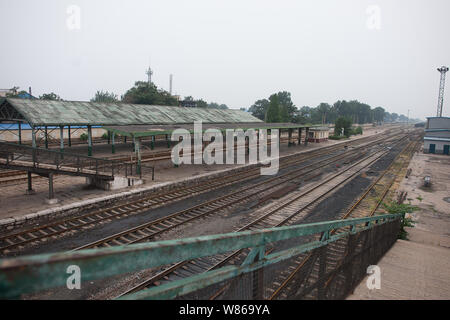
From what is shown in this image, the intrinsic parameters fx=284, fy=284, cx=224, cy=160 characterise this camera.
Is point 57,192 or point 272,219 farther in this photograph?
point 57,192

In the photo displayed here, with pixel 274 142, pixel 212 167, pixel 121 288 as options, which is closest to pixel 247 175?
pixel 212 167

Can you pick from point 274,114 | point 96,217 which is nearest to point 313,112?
point 274,114

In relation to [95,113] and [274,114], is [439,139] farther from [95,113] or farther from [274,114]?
[95,113]

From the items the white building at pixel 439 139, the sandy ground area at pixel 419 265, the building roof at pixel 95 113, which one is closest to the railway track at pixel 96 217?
the sandy ground area at pixel 419 265

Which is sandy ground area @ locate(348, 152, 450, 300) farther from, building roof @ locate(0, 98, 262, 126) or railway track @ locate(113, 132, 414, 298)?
building roof @ locate(0, 98, 262, 126)

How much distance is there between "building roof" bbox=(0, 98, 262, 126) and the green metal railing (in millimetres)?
22962

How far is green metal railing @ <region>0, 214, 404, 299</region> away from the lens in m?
1.28

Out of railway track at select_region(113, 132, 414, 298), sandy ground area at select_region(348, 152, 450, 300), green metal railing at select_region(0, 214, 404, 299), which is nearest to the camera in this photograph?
green metal railing at select_region(0, 214, 404, 299)

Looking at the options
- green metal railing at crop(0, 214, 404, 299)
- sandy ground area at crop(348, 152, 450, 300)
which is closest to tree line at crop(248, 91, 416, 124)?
sandy ground area at crop(348, 152, 450, 300)

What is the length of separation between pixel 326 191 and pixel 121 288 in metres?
14.2

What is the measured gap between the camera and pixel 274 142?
43594mm

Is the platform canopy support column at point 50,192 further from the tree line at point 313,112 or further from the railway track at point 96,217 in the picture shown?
the tree line at point 313,112

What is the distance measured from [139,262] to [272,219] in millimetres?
11619

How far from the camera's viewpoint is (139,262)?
1.69 meters
